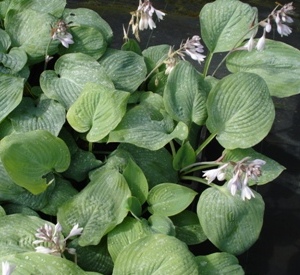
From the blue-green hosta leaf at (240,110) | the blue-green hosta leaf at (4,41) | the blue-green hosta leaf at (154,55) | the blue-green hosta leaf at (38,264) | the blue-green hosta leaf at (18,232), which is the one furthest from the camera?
the blue-green hosta leaf at (154,55)

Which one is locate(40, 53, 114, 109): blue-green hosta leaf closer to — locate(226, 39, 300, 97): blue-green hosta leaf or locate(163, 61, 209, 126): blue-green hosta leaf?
locate(163, 61, 209, 126): blue-green hosta leaf

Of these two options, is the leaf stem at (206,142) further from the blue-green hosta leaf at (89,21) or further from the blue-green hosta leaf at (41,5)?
the blue-green hosta leaf at (41,5)

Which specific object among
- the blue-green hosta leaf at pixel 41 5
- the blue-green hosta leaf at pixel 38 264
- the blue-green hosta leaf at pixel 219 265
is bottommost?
the blue-green hosta leaf at pixel 219 265

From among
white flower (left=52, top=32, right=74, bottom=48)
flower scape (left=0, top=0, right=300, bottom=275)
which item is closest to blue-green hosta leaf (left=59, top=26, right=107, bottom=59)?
flower scape (left=0, top=0, right=300, bottom=275)

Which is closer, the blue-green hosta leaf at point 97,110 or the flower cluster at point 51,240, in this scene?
the flower cluster at point 51,240

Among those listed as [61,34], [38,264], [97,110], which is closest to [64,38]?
[61,34]

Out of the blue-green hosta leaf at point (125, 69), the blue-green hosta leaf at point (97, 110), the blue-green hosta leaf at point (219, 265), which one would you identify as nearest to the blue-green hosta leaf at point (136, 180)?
the blue-green hosta leaf at point (97, 110)

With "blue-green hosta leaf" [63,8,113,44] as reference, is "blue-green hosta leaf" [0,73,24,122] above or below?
below
